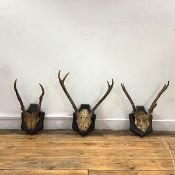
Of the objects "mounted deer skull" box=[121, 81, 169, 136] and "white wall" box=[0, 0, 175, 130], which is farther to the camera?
"mounted deer skull" box=[121, 81, 169, 136]

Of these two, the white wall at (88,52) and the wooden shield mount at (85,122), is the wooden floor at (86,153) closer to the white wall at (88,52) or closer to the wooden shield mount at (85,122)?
the wooden shield mount at (85,122)

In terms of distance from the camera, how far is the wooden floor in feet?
7.67

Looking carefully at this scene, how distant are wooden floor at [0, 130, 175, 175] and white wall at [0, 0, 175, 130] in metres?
0.28

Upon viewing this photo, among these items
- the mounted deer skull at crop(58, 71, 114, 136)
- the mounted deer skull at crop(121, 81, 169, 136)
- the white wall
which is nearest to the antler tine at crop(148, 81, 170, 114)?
the mounted deer skull at crop(121, 81, 169, 136)

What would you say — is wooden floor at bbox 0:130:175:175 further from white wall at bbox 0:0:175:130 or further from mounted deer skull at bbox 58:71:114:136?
white wall at bbox 0:0:175:130

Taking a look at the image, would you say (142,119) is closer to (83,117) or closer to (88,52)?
(83,117)

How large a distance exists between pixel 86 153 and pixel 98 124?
0.57 m

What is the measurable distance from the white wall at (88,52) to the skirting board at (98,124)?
43 mm

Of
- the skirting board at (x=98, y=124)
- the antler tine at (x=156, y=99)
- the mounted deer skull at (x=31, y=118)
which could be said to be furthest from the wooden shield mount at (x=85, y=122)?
the antler tine at (x=156, y=99)

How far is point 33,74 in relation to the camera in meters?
2.97

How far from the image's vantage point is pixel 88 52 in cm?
292

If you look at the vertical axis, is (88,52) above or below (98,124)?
above

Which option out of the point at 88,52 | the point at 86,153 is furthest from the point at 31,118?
the point at 88,52

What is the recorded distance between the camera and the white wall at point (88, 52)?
2801 millimetres
